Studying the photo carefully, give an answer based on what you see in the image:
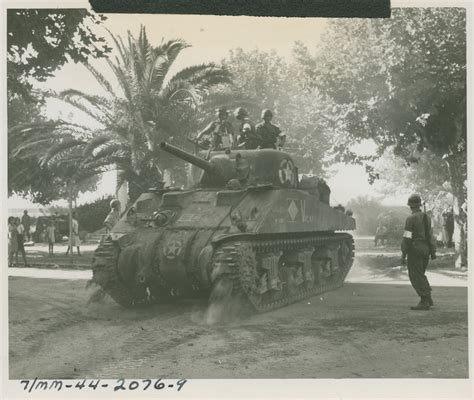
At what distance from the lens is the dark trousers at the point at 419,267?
34.9ft

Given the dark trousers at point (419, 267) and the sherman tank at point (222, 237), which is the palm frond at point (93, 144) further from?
the dark trousers at point (419, 267)

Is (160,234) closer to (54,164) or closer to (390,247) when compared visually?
(54,164)

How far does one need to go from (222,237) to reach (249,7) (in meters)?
3.24

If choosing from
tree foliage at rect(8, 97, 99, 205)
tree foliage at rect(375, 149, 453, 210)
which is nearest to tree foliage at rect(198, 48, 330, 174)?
tree foliage at rect(375, 149, 453, 210)

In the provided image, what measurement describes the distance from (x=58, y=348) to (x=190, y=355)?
1.75m

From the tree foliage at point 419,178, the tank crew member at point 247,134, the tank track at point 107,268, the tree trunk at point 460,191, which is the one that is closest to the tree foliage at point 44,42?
the tank track at point 107,268

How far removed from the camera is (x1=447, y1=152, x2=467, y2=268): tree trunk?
34.3 ft

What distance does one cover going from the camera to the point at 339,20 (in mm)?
9656

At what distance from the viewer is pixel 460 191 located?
10672mm

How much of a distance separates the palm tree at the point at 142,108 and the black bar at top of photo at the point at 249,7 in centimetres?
106

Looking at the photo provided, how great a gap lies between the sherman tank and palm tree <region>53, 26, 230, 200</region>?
61 centimetres


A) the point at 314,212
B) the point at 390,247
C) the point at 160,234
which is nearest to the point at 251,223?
the point at 160,234

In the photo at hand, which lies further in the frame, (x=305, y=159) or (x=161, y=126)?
(x=305, y=159)

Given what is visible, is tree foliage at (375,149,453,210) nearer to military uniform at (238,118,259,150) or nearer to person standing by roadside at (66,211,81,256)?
military uniform at (238,118,259,150)
